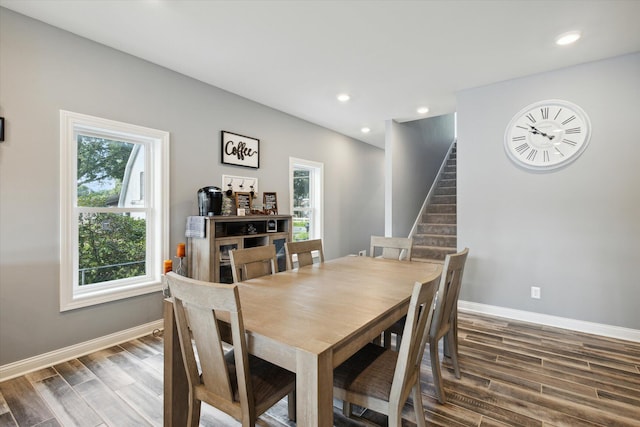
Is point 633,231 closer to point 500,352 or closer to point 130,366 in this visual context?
point 500,352

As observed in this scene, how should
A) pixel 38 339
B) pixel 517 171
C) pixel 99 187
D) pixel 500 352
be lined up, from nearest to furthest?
pixel 38 339
pixel 500 352
pixel 99 187
pixel 517 171

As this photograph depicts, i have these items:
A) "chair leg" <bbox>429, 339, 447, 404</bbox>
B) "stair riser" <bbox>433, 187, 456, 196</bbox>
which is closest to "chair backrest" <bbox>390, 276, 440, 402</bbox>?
"chair leg" <bbox>429, 339, 447, 404</bbox>

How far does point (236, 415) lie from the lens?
120 centimetres

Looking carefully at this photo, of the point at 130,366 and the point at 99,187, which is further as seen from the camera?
the point at 99,187

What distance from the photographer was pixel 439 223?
5.53 m

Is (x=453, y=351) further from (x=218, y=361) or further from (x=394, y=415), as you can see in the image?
(x=218, y=361)

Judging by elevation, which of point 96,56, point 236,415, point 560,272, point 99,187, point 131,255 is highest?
point 96,56

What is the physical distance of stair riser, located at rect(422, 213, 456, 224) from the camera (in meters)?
5.45

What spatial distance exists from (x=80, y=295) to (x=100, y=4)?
2.27m

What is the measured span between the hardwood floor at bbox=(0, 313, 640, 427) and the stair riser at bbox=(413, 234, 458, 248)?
7.07 feet

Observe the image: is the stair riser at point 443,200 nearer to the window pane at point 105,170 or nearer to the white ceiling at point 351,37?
the white ceiling at point 351,37

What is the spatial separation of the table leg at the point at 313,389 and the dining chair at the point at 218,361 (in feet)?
0.82

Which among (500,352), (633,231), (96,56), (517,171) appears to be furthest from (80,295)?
(633,231)

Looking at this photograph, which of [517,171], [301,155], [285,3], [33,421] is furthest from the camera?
[301,155]
